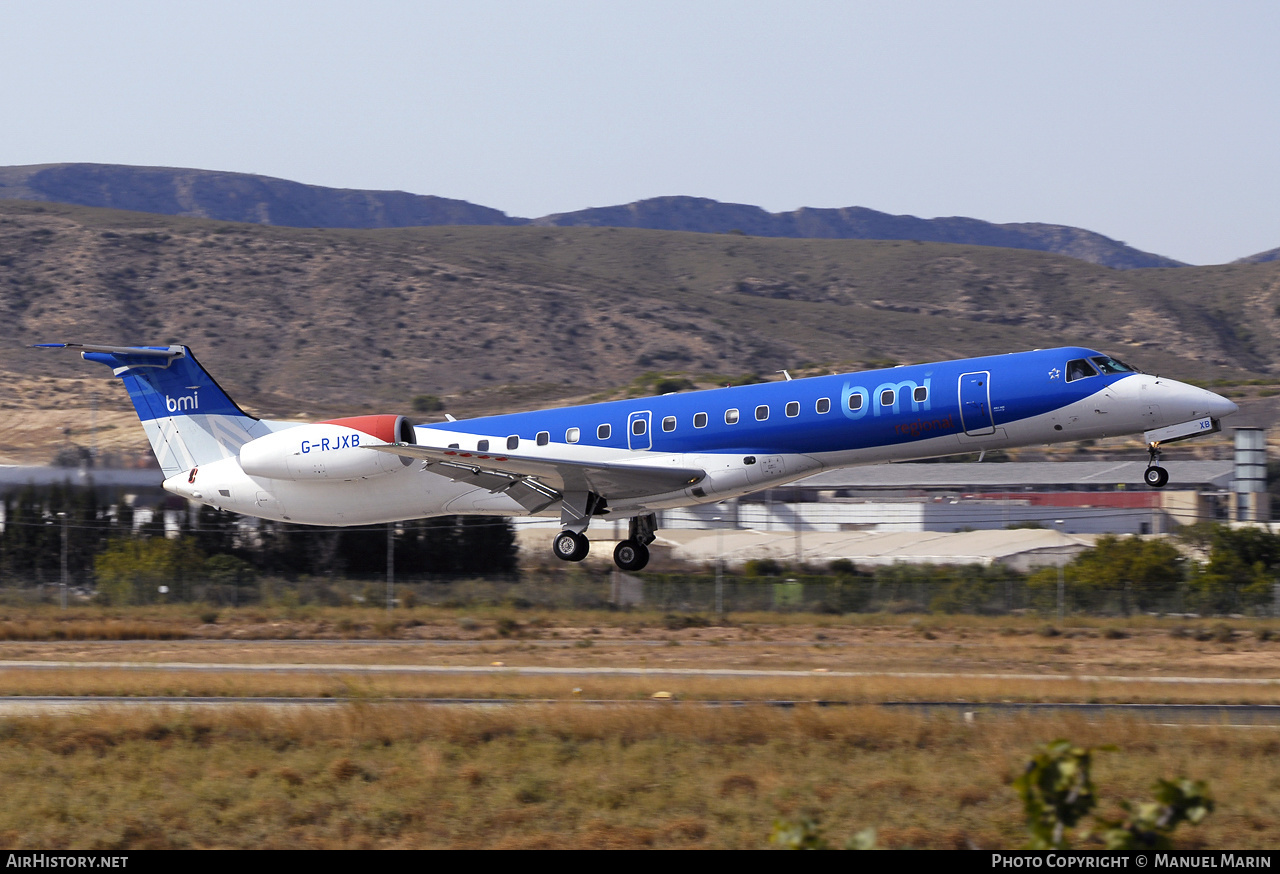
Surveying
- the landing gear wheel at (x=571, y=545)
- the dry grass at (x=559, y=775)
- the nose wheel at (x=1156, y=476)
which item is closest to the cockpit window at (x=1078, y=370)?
the nose wheel at (x=1156, y=476)

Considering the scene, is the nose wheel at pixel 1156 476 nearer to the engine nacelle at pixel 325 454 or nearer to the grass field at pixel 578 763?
the grass field at pixel 578 763

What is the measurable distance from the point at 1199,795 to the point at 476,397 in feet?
258

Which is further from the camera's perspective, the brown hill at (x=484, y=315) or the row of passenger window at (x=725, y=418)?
the brown hill at (x=484, y=315)

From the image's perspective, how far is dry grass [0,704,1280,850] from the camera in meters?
11.6

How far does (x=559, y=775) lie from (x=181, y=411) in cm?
1974

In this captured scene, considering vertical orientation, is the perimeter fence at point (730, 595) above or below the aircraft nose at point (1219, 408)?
below

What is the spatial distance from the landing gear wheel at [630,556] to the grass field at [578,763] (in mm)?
3232

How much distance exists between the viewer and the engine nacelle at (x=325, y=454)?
27500 mm

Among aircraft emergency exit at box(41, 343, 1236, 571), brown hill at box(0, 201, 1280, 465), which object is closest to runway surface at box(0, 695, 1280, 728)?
aircraft emergency exit at box(41, 343, 1236, 571)

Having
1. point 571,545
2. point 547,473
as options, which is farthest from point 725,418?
point 571,545

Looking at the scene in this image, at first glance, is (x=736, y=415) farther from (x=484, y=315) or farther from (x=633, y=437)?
(x=484, y=315)

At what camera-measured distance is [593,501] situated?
26.8 m
